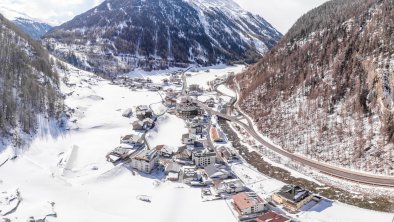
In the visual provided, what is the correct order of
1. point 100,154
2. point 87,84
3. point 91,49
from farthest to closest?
point 91,49
point 87,84
point 100,154

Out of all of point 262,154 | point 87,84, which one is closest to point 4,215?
point 262,154

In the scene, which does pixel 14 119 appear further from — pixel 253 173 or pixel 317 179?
pixel 317 179

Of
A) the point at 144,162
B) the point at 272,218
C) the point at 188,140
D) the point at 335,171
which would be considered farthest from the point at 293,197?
the point at 188,140

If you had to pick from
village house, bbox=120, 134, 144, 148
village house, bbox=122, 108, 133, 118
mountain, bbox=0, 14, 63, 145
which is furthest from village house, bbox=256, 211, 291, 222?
village house, bbox=122, 108, 133, 118

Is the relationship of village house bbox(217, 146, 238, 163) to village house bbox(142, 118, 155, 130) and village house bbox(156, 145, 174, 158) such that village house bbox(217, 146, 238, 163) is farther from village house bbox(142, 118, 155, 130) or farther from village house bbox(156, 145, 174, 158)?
village house bbox(142, 118, 155, 130)

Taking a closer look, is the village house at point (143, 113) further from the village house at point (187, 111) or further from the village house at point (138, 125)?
the village house at point (187, 111)

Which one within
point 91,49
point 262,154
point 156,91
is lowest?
point 262,154

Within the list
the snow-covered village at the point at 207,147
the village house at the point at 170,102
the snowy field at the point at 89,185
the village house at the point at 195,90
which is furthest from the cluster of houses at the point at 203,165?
the village house at the point at 195,90
